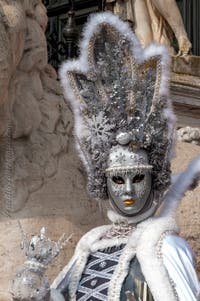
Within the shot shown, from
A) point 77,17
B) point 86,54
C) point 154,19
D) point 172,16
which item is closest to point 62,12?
point 77,17

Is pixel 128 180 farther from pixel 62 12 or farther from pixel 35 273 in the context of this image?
pixel 62 12

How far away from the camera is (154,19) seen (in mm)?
10805

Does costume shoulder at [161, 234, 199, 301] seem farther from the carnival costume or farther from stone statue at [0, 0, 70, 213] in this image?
stone statue at [0, 0, 70, 213]

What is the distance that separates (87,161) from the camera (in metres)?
4.90

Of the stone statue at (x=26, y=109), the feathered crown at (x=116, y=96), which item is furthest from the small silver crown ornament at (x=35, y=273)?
the stone statue at (x=26, y=109)

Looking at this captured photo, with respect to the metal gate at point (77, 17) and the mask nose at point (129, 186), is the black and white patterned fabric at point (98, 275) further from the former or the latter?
the metal gate at point (77, 17)

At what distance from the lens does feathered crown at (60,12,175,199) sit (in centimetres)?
480

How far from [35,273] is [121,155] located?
0.65 meters

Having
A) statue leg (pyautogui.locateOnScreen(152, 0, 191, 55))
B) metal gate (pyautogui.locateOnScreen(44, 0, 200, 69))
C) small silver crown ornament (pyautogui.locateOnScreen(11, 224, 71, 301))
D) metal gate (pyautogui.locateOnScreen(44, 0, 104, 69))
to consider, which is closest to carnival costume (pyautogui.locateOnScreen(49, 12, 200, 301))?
small silver crown ornament (pyautogui.locateOnScreen(11, 224, 71, 301))

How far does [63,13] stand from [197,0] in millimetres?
1801

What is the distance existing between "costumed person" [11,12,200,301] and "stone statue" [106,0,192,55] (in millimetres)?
5594

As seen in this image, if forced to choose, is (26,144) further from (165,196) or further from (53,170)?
(165,196)

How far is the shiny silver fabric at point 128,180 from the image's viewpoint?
4.70m

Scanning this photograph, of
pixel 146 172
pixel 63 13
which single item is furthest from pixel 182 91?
pixel 146 172
